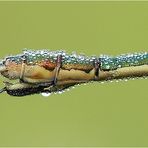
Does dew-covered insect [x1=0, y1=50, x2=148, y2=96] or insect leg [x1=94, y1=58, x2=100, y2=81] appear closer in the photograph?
dew-covered insect [x1=0, y1=50, x2=148, y2=96]

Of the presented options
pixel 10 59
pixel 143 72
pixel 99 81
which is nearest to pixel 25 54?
pixel 10 59

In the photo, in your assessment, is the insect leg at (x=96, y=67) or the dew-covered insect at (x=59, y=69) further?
the insect leg at (x=96, y=67)

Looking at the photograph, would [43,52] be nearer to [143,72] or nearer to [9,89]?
[9,89]

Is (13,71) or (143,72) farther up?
(143,72)

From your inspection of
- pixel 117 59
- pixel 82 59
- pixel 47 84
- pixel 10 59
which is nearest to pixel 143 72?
pixel 117 59

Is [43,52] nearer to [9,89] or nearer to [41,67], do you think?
[41,67]

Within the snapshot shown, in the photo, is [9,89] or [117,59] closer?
[9,89]
